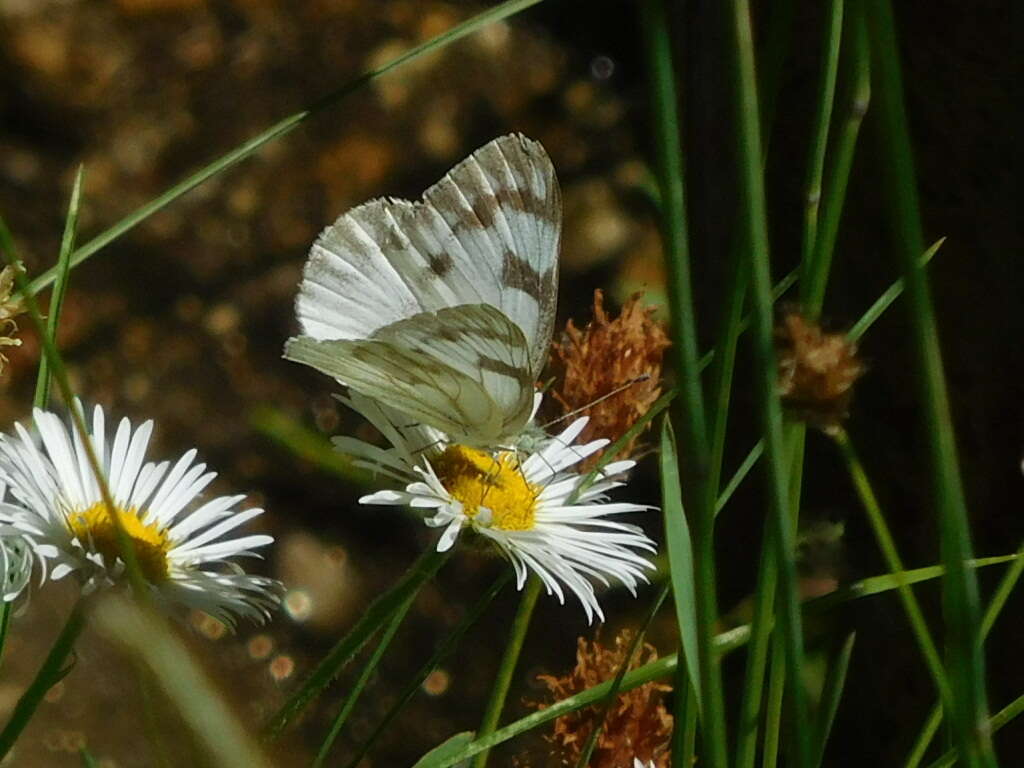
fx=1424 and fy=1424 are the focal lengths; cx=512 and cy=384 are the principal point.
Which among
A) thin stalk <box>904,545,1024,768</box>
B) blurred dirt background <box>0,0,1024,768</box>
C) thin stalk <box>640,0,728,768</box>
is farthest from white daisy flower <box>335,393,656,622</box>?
blurred dirt background <box>0,0,1024,768</box>

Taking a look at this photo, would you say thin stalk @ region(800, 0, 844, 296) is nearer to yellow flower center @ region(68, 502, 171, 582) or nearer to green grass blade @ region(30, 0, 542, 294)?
green grass blade @ region(30, 0, 542, 294)

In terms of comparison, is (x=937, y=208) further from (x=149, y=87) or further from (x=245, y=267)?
(x=149, y=87)

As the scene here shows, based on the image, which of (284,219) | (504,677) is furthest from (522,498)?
(284,219)

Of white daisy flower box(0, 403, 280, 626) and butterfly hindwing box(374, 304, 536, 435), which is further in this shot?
butterfly hindwing box(374, 304, 536, 435)

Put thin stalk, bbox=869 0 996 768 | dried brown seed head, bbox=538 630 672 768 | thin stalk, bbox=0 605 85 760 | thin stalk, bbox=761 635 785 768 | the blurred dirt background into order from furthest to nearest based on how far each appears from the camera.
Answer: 1. the blurred dirt background
2. dried brown seed head, bbox=538 630 672 768
3. thin stalk, bbox=761 635 785 768
4. thin stalk, bbox=0 605 85 760
5. thin stalk, bbox=869 0 996 768

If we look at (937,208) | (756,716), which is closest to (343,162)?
(937,208)

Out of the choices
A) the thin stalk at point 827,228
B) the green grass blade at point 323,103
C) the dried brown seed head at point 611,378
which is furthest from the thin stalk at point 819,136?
the dried brown seed head at point 611,378
